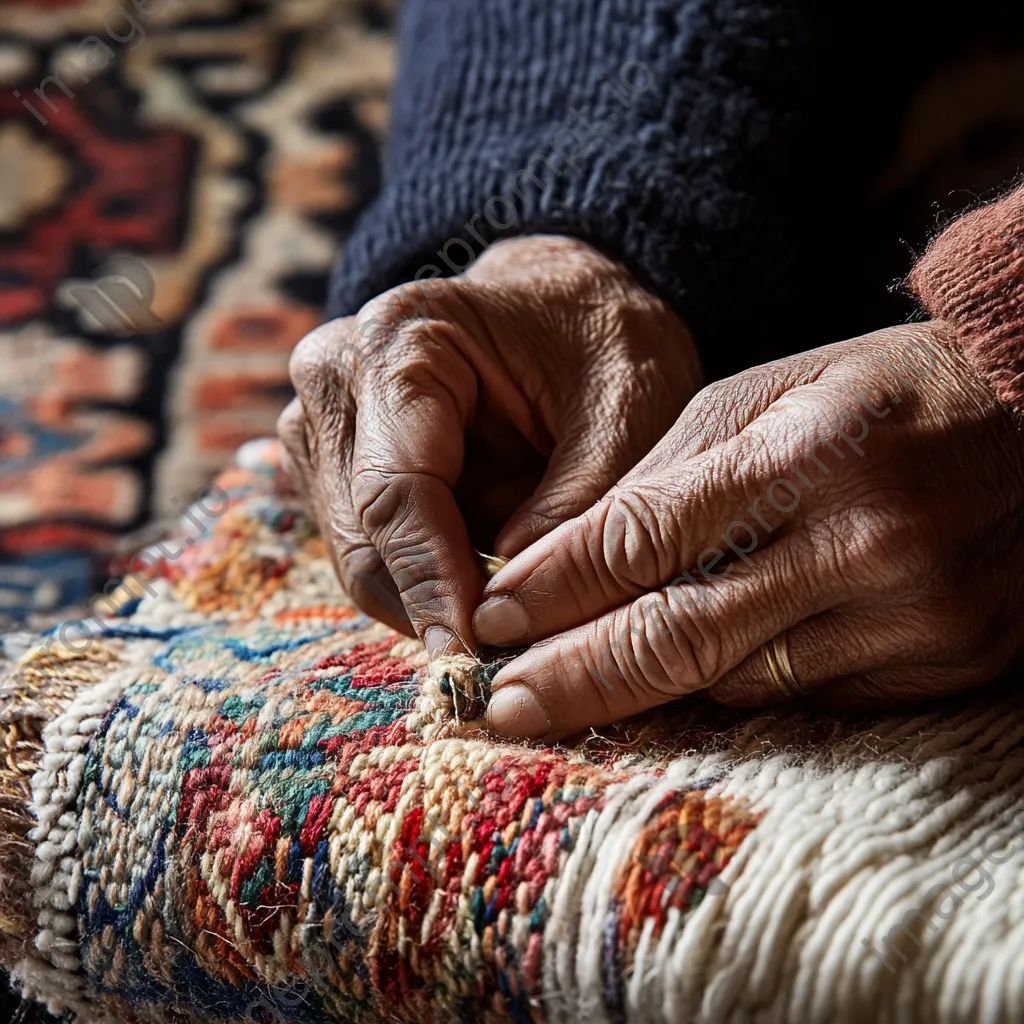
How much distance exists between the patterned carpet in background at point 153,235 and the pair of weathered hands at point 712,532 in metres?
0.46

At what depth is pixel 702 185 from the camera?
2.26ft

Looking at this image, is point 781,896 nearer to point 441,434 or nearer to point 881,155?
point 441,434

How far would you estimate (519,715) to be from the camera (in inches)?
19.4

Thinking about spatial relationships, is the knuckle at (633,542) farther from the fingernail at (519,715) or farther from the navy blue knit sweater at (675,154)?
the navy blue knit sweater at (675,154)

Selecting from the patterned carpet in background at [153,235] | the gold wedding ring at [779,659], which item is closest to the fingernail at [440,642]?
the gold wedding ring at [779,659]

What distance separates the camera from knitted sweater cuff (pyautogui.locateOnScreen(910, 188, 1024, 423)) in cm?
48

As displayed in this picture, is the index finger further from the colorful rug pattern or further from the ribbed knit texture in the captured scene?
the ribbed knit texture

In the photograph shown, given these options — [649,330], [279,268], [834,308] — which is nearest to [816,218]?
[834,308]

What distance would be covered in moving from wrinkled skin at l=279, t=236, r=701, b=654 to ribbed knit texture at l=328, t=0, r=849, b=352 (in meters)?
0.04

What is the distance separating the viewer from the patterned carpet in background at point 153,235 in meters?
1.01

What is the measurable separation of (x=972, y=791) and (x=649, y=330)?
0.33 m

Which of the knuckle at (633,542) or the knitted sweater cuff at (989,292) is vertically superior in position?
the knitted sweater cuff at (989,292)

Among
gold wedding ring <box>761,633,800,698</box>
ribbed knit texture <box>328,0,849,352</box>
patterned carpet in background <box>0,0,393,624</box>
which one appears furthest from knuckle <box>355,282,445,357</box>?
patterned carpet in background <box>0,0,393,624</box>

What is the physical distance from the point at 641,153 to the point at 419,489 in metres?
0.30
